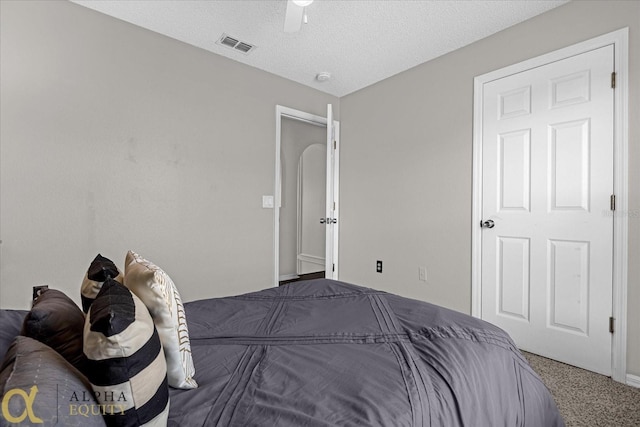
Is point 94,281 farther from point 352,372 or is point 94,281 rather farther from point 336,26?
point 336,26

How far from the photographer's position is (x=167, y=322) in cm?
83

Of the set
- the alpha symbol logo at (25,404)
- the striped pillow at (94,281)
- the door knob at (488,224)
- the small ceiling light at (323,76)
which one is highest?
the small ceiling light at (323,76)

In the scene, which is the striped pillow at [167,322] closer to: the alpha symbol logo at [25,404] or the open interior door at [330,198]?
the alpha symbol logo at [25,404]

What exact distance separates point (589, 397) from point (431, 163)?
1.99m

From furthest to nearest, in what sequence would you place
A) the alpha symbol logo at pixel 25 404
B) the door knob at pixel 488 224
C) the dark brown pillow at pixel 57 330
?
1. the door knob at pixel 488 224
2. the dark brown pillow at pixel 57 330
3. the alpha symbol logo at pixel 25 404

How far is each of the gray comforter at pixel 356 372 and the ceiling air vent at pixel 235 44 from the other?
2.30 m

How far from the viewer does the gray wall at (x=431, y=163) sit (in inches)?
80.4

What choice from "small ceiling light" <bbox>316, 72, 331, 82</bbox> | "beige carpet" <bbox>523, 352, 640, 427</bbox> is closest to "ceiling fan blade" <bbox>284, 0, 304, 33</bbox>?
"small ceiling light" <bbox>316, 72, 331, 82</bbox>

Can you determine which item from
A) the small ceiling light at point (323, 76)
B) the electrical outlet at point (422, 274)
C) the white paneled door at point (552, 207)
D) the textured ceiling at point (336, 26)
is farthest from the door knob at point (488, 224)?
the small ceiling light at point (323, 76)

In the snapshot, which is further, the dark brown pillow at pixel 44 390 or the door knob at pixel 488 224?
the door knob at pixel 488 224

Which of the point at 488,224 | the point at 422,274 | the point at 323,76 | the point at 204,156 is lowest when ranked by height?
the point at 422,274

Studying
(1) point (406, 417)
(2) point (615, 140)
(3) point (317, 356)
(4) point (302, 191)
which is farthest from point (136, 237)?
(2) point (615, 140)

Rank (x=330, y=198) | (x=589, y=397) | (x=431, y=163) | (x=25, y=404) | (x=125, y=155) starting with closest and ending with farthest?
1. (x=25, y=404)
2. (x=589, y=397)
3. (x=125, y=155)
4. (x=431, y=163)
5. (x=330, y=198)

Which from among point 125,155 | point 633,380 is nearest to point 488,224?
point 633,380
